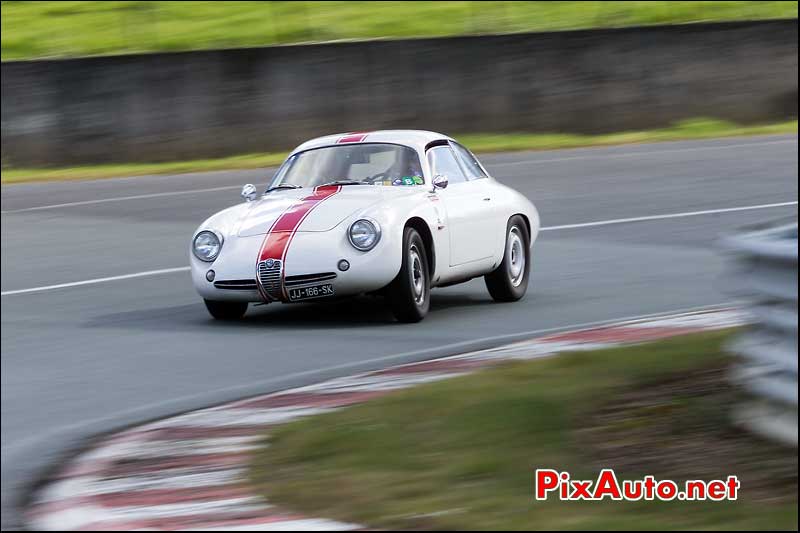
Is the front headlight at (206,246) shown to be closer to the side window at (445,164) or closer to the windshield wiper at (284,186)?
the windshield wiper at (284,186)

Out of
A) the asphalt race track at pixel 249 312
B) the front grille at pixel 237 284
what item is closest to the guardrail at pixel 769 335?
the asphalt race track at pixel 249 312

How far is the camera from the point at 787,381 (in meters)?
5.43

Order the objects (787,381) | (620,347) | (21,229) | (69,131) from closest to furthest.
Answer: (787,381), (620,347), (21,229), (69,131)

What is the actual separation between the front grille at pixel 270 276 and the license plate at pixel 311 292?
104mm

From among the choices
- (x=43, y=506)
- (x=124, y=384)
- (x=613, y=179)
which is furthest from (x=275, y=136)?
(x=43, y=506)

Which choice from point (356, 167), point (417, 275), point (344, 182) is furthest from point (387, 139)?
point (417, 275)

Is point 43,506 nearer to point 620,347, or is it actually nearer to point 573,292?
point 620,347

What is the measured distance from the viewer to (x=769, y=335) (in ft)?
18.5

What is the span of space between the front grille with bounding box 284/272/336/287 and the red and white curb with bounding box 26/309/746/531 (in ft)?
5.34

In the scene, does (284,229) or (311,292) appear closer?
(311,292)

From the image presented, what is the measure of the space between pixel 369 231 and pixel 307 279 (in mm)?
522

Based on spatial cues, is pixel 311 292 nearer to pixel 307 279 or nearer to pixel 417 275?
pixel 307 279

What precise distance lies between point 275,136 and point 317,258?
1489 cm

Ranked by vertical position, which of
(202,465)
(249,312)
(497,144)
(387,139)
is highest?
(387,139)
